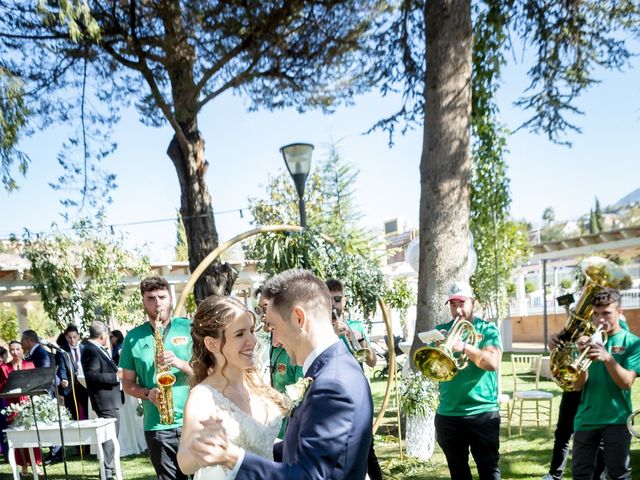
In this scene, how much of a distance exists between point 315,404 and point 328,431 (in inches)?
3.7

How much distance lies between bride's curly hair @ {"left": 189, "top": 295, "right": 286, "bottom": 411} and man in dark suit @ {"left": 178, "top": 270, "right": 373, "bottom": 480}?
0.83m

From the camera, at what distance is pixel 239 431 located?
A: 2.71 meters

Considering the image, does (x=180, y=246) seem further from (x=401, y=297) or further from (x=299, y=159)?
(x=299, y=159)

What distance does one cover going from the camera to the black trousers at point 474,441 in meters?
4.33

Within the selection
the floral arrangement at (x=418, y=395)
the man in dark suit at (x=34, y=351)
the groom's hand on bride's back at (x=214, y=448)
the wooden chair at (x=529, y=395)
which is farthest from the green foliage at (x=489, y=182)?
the groom's hand on bride's back at (x=214, y=448)

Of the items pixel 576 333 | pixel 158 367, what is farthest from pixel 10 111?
pixel 576 333

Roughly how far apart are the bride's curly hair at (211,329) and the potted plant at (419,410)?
408cm

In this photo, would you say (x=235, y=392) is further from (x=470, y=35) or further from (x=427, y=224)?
(x=470, y=35)

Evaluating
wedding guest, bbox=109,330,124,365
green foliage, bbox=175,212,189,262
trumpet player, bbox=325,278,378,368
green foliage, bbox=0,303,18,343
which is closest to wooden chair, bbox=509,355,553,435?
trumpet player, bbox=325,278,378,368

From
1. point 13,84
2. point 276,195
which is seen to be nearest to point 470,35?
point 13,84

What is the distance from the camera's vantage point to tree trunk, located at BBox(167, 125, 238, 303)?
386 inches

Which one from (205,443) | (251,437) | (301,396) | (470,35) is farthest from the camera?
(470,35)

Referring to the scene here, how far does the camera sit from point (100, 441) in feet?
20.4

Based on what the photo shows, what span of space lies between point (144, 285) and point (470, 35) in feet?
17.5
